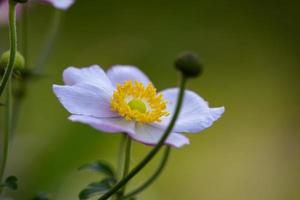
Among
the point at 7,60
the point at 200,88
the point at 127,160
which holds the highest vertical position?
the point at 7,60

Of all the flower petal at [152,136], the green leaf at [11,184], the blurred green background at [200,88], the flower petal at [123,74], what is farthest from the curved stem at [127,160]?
the blurred green background at [200,88]

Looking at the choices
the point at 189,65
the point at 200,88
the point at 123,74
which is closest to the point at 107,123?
the point at 189,65

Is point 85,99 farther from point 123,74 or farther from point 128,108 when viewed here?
point 123,74

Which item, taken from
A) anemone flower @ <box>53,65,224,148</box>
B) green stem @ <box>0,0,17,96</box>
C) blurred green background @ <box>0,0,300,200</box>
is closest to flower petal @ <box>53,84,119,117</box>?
anemone flower @ <box>53,65,224,148</box>

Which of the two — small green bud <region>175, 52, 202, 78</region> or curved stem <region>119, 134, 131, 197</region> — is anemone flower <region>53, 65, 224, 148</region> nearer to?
curved stem <region>119, 134, 131, 197</region>

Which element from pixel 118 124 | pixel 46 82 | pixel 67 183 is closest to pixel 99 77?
pixel 118 124

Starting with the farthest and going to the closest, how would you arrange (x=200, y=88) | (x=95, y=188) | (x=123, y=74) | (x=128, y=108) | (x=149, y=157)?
(x=200, y=88), (x=123, y=74), (x=128, y=108), (x=95, y=188), (x=149, y=157)
